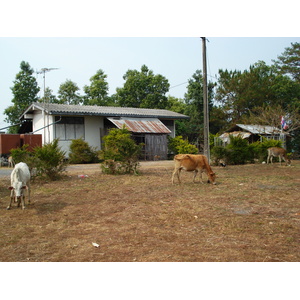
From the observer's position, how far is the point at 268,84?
37.8 metres

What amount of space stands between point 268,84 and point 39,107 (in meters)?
25.2

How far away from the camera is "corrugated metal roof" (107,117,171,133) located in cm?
2547

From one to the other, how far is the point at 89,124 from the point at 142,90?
1563cm

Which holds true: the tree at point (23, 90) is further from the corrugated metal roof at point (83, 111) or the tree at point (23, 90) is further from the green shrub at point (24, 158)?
the green shrub at point (24, 158)

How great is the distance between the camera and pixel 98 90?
3916 cm

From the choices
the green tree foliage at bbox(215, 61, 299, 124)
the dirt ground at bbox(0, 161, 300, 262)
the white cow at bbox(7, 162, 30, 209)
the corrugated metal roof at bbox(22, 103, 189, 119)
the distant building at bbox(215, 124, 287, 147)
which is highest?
the green tree foliage at bbox(215, 61, 299, 124)

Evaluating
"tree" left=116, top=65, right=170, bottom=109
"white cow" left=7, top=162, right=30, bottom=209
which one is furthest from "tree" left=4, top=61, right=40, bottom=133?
"white cow" left=7, top=162, right=30, bottom=209

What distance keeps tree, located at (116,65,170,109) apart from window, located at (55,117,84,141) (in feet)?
50.6

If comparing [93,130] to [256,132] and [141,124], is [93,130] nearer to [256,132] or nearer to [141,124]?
[141,124]

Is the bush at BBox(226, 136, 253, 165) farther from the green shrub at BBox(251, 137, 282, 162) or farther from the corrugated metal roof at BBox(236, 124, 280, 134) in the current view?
the corrugated metal roof at BBox(236, 124, 280, 134)

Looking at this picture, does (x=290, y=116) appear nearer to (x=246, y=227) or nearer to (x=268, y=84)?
(x=268, y=84)

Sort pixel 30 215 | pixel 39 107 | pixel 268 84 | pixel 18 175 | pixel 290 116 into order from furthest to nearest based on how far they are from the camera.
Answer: pixel 268 84 → pixel 290 116 → pixel 39 107 → pixel 18 175 → pixel 30 215

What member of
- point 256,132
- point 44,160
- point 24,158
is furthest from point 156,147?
point 24,158

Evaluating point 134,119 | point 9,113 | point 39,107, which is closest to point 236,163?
point 134,119
